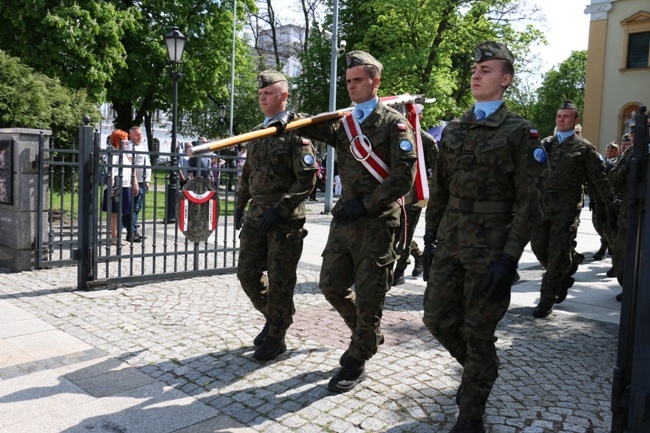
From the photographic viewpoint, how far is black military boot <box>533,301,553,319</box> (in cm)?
623

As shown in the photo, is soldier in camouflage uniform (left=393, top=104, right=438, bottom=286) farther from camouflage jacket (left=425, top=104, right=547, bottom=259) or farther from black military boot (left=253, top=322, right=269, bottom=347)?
camouflage jacket (left=425, top=104, right=547, bottom=259)

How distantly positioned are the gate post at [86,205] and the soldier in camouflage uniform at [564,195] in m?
4.77

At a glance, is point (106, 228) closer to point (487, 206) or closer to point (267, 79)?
point (267, 79)

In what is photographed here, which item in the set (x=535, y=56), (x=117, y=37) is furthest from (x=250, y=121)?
(x=117, y=37)

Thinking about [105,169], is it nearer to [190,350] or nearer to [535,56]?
[190,350]

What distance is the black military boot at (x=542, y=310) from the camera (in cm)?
623

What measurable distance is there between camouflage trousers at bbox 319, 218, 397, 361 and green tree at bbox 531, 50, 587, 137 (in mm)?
58681

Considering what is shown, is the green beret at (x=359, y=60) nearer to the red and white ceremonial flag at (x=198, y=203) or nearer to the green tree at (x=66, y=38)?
the red and white ceremonial flag at (x=198, y=203)

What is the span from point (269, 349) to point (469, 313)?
176 centimetres

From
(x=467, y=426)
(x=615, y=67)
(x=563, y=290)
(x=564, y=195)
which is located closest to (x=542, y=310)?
(x=563, y=290)

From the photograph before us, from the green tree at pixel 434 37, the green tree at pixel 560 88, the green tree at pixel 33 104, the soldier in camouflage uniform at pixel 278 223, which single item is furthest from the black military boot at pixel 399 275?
the green tree at pixel 560 88

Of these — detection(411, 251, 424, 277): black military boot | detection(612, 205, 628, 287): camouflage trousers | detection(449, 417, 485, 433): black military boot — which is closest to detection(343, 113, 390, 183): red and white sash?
detection(449, 417, 485, 433): black military boot

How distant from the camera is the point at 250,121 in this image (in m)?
47.1

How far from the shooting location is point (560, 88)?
60.2 meters
